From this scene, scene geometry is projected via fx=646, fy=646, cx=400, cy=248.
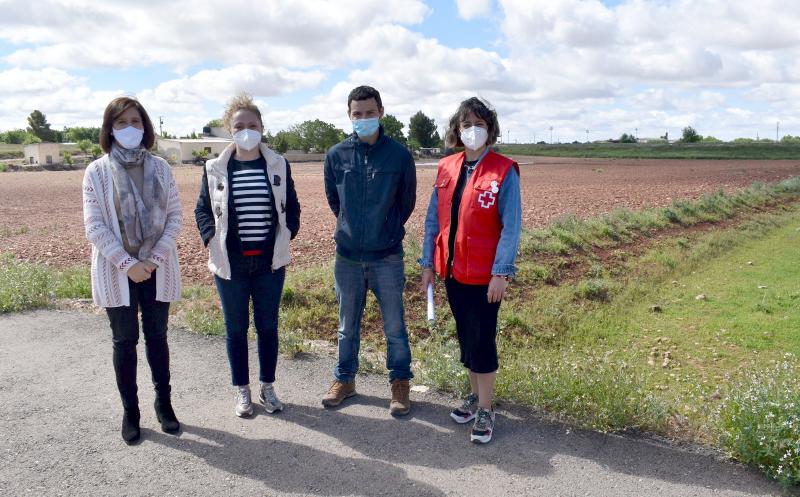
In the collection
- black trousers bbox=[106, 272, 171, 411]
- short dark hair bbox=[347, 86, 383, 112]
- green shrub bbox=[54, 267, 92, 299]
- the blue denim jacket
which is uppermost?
short dark hair bbox=[347, 86, 383, 112]

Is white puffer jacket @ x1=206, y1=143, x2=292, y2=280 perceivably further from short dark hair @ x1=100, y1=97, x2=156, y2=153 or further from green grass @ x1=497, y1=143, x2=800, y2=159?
green grass @ x1=497, y1=143, x2=800, y2=159

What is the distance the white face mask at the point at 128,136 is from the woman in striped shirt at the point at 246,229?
46cm

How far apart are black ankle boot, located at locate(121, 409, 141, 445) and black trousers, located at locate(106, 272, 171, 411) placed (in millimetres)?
40

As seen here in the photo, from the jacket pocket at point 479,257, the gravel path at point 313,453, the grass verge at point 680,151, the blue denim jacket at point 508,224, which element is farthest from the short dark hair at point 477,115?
the grass verge at point 680,151

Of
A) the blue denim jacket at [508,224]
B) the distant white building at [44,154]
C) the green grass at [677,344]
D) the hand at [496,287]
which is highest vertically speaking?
the distant white building at [44,154]

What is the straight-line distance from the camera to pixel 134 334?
405 centimetres

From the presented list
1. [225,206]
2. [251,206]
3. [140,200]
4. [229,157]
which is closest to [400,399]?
[251,206]

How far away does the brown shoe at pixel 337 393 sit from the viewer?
14.7 ft

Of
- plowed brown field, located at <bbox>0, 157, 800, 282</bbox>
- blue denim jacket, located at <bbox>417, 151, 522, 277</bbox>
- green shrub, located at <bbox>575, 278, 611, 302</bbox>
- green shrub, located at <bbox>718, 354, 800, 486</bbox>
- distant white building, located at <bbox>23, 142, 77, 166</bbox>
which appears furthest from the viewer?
distant white building, located at <bbox>23, 142, 77, 166</bbox>

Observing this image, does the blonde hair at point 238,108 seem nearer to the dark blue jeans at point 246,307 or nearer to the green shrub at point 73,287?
the dark blue jeans at point 246,307

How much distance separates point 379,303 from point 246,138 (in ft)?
4.62

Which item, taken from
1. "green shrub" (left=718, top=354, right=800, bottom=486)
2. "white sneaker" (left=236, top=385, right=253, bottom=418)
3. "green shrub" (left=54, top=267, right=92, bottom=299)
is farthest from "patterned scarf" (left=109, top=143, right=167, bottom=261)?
"green shrub" (left=54, top=267, right=92, bottom=299)

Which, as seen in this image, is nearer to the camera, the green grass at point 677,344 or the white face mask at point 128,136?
A: the green grass at point 677,344

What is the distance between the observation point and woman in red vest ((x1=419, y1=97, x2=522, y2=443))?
380cm
